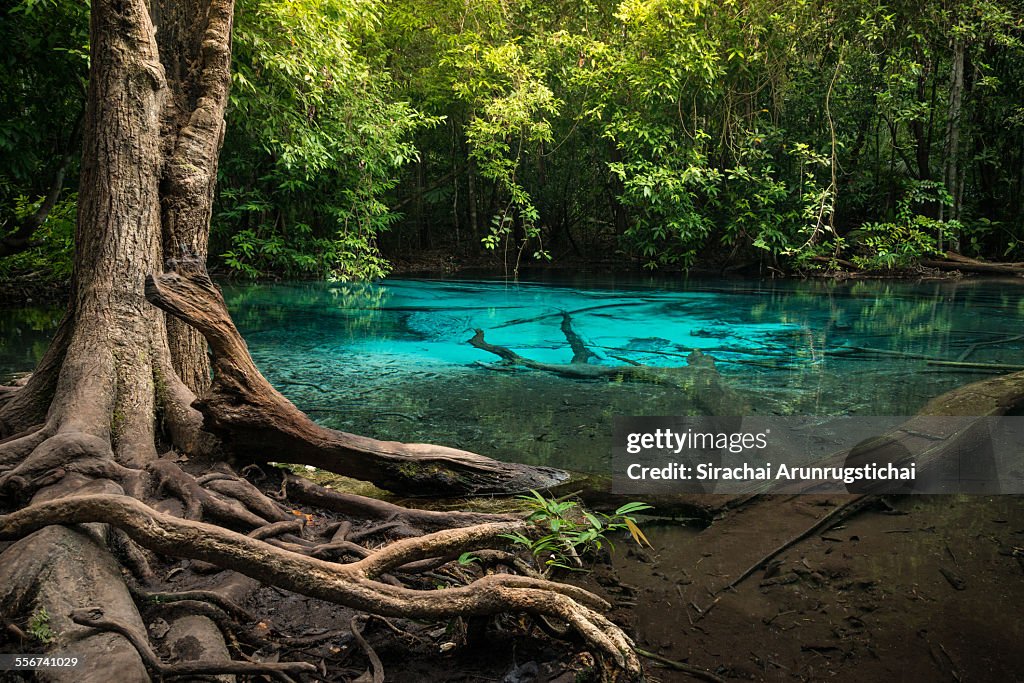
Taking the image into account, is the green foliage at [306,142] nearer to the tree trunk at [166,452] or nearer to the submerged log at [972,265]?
the tree trunk at [166,452]

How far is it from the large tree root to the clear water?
1871 mm

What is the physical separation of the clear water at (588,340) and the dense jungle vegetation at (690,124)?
1.57 m

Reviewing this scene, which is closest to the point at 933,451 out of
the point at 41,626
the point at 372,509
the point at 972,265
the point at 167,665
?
the point at 372,509

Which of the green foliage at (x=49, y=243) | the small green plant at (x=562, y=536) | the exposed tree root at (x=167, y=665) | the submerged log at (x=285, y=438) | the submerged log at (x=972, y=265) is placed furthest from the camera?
the submerged log at (x=972, y=265)

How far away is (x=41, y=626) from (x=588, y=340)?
6.50 meters

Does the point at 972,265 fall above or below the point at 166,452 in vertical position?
above

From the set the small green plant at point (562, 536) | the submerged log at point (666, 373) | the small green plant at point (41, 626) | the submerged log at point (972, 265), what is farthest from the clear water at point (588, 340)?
the small green plant at point (41, 626)

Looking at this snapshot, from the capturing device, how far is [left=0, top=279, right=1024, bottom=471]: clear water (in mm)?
4934

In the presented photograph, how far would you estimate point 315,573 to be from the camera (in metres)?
1.98

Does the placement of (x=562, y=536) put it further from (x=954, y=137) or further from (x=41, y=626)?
(x=954, y=137)

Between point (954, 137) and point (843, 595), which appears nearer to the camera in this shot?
point (843, 595)

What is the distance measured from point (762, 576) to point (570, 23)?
600 inches

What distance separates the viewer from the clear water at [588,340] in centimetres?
493

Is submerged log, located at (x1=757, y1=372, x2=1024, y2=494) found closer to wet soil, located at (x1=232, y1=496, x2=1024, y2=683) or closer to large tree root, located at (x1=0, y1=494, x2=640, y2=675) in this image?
wet soil, located at (x1=232, y1=496, x2=1024, y2=683)
